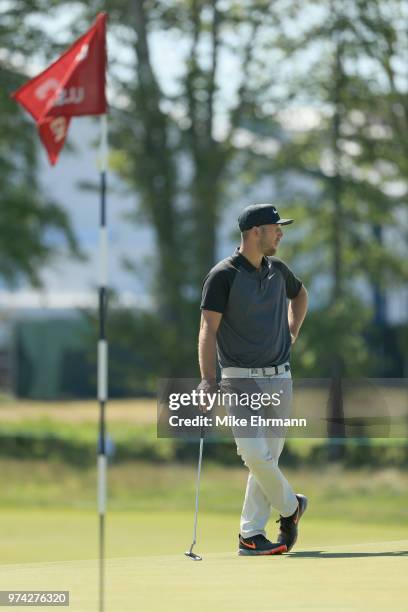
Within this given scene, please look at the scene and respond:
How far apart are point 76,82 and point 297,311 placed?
183 cm

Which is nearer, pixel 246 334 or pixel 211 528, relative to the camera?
pixel 246 334

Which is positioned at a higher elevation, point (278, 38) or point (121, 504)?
point (278, 38)

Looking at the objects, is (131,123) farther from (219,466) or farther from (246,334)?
(246,334)

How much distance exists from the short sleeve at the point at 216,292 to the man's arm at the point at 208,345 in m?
0.03

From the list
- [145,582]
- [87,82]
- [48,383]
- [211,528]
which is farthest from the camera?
[48,383]

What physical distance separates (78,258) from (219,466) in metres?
5.16

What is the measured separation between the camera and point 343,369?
2262 centimetres

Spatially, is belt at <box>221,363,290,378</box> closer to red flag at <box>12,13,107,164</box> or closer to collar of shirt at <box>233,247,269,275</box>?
collar of shirt at <box>233,247,269,275</box>

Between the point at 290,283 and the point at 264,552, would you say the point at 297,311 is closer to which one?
the point at 290,283

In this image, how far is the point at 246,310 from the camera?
829 centimetres

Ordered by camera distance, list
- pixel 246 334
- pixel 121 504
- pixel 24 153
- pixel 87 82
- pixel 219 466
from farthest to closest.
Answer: pixel 24 153, pixel 219 466, pixel 121 504, pixel 87 82, pixel 246 334

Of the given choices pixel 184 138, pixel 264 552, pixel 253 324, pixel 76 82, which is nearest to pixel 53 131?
pixel 76 82

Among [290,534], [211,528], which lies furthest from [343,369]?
[290,534]

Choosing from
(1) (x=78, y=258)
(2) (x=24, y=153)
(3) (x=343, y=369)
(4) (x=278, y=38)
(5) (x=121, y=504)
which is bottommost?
(5) (x=121, y=504)
